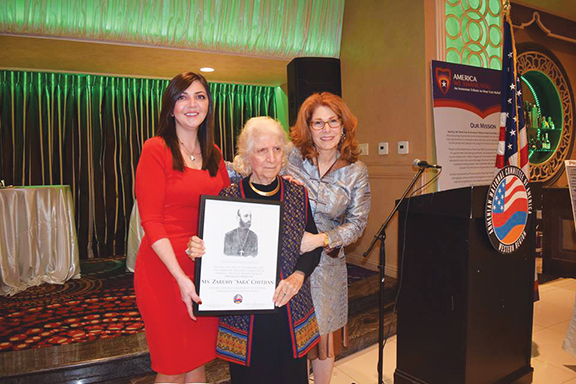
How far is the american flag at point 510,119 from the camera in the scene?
3529mm

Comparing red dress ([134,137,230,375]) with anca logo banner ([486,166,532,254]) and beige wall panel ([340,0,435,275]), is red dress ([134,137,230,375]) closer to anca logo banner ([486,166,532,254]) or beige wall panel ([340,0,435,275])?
anca logo banner ([486,166,532,254])

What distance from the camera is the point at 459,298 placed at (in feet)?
7.16

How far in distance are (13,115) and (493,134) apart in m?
5.72

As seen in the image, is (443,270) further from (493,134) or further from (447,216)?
(493,134)

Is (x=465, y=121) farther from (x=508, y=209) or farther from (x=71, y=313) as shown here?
(x=71, y=313)

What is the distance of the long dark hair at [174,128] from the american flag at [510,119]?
108 inches

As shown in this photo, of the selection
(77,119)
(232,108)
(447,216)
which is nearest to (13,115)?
(77,119)

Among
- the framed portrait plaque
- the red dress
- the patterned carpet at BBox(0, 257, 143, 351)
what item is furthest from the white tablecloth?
the framed portrait plaque

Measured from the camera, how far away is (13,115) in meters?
5.48

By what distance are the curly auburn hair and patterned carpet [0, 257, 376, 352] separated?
1.93m

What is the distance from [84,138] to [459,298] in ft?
17.3

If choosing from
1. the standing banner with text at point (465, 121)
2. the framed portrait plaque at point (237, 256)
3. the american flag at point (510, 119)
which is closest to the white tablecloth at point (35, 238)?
the framed portrait plaque at point (237, 256)

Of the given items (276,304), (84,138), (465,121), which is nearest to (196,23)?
(84,138)

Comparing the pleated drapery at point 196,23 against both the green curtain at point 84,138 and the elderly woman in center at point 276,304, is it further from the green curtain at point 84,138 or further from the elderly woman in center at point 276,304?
the elderly woman in center at point 276,304
